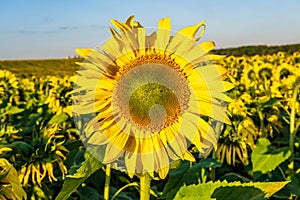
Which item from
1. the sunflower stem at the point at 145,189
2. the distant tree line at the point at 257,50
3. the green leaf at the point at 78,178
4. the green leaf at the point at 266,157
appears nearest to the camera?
the green leaf at the point at 78,178

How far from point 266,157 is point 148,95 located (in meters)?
1.91

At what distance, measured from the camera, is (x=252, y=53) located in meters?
27.1

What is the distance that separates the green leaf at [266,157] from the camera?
2.85 metres

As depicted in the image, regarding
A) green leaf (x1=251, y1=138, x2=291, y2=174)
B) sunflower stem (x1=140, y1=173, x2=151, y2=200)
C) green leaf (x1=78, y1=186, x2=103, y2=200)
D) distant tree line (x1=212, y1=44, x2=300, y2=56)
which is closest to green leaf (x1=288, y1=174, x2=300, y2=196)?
green leaf (x1=251, y1=138, x2=291, y2=174)

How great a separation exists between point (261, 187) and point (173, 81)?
1.07 feet

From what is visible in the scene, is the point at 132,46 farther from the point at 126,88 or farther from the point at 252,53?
the point at 252,53

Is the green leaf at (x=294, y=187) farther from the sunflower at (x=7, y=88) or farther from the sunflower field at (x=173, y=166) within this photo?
the sunflower at (x=7, y=88)

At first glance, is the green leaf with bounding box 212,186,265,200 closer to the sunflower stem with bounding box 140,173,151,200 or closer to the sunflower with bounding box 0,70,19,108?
the sunflower stem with bounding box 140,173,151,200

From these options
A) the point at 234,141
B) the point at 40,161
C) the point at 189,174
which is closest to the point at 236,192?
the point at 189,174

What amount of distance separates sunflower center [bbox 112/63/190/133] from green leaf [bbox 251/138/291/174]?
1.73 meters

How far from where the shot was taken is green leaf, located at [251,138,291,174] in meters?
2.85

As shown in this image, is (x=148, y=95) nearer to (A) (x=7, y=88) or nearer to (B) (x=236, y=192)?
(B) (x=236, y=192)

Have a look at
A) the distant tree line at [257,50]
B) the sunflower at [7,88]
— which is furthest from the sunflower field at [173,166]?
the distant tree line at [257,50]

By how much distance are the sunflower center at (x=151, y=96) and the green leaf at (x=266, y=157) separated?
1.73m
